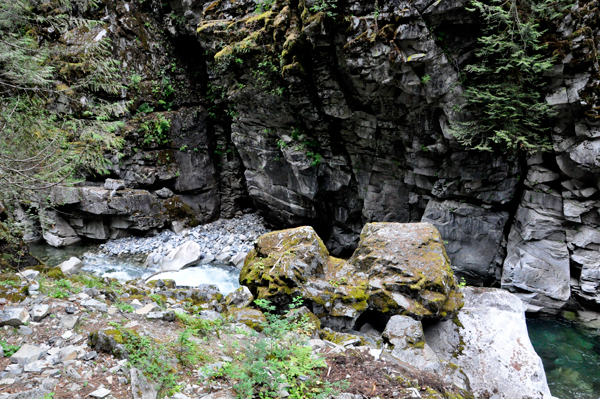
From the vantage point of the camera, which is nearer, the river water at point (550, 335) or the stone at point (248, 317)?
the stone at point (248, 317)

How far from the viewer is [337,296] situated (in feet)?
18.8

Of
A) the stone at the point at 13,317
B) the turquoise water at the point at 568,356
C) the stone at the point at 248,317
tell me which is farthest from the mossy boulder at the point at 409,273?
the stone at the point at 13,317

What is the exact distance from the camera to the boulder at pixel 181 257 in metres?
12.4

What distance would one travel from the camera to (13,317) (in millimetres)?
3650

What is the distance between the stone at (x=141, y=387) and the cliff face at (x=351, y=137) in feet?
30.7

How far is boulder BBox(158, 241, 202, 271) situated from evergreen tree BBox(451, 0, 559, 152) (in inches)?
414

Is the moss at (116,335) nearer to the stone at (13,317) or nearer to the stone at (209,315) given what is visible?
the stone at (13,317)

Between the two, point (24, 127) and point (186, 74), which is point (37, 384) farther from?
point (186, 74)

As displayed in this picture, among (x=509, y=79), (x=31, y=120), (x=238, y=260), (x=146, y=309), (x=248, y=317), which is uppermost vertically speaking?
(x=509, y=79)

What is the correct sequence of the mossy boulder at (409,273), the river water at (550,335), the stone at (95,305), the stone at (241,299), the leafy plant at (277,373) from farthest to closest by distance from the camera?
the river water at (550,335) → the stone at (241,299) → the mossy boulder at (409,273) → the stone at (95,305) → the leafy plant at (277,373)

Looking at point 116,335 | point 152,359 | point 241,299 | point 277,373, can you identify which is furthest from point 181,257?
point 277,373

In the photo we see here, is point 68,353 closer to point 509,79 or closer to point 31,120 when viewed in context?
point 31,120

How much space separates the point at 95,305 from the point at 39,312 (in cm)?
66

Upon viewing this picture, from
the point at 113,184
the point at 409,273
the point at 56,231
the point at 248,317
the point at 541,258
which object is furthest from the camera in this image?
the point at 113,184
